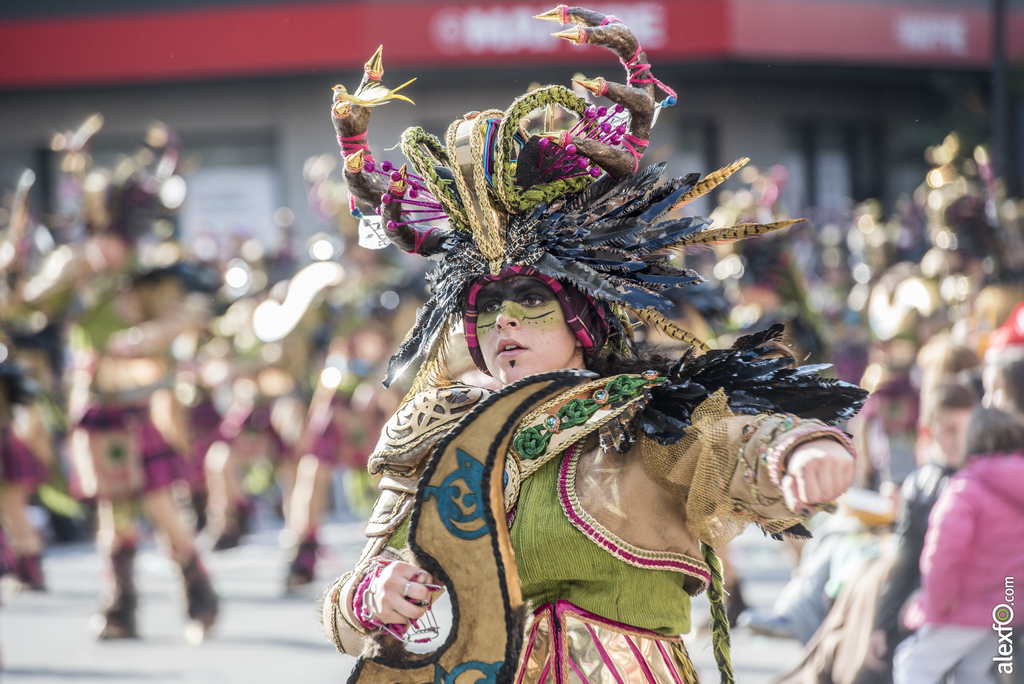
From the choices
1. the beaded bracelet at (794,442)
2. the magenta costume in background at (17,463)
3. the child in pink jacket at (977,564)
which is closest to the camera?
the beaded bracelet at (794,442)

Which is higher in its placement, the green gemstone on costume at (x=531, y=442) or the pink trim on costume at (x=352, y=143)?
the pink trim on costume at (x=352, y=143)

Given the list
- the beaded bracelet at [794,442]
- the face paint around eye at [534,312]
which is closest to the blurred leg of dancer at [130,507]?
the face paint around eye at [534,312]

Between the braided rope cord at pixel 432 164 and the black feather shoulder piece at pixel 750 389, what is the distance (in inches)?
21.4

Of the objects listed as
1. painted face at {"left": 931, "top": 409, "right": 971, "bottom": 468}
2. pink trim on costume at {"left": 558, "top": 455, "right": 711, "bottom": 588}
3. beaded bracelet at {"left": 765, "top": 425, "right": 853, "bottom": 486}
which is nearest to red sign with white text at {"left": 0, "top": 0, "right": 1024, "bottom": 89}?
painted face at {"left": 931, "top": 409, "right": 971, "bottom": 468}

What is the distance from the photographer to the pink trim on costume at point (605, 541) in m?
2.09

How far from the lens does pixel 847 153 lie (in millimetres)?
22266

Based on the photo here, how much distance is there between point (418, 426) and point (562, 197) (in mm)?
551

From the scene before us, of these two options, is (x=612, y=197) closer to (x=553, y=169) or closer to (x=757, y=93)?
(x=553, y=169)

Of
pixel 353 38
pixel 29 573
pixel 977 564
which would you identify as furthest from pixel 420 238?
pixel 353 38

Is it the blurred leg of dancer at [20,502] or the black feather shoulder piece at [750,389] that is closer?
the black feather shoulder piece at [750,389]

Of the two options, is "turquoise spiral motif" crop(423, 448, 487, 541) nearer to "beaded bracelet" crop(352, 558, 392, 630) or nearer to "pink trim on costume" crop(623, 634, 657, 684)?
"beaded bracelet" crop(352, 558, 392, 630)

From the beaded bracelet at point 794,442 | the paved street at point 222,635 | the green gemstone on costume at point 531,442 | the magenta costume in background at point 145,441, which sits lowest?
the paved street at point 222,635

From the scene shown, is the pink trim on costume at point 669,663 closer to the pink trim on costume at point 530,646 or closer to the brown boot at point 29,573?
the pink trim on costume at point 530,646

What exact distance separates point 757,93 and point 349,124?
62.6 feet
